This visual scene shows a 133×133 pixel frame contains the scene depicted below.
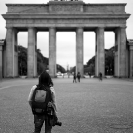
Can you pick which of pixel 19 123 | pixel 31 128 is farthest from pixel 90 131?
pixel 19 123

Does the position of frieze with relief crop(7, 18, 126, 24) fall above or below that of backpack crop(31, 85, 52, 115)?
above

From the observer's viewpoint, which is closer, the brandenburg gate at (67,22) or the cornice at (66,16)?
the cornice at (66,16)

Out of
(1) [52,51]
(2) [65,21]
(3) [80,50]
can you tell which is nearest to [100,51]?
(3) [80,50]

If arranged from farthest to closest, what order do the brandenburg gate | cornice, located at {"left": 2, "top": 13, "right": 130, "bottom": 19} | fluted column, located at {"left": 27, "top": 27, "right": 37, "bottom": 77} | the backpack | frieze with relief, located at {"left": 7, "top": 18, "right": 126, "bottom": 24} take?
fluted column, located at {"left": 27, "top": 27, "right": 37, "bottom": 77}
frieze with relief, located at {"left": 7, "top": 18, "right": 126, "bottom": 24}
the brandenburg gate
cornice, located at {"left": 2, "top": 13, "right": 130, "bottom": 19}
the backpack

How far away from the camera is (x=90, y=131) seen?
7852 mm

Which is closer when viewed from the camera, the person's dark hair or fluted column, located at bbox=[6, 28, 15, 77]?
the person's dark hair

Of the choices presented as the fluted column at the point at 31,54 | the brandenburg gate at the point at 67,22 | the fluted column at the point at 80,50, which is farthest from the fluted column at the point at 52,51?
the fluted column at the point at 80,50

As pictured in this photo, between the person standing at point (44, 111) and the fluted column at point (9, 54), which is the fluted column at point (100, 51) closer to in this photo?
the fluted column at point (9, 54)

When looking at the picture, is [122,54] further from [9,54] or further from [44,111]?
[44,111]

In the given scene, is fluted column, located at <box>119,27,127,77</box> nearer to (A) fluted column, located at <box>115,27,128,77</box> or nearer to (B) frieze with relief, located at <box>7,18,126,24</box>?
(A) fluted column, located at <box>115,27,128,77</box>

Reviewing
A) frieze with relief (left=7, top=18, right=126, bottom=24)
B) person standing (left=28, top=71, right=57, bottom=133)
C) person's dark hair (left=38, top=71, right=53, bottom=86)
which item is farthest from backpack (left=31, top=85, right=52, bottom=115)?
frieze with relief (left=7, top=18, right=126, bottom=24)

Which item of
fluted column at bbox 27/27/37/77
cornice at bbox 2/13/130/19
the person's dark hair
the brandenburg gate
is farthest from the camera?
fluted column at bbox 27/27/37/77

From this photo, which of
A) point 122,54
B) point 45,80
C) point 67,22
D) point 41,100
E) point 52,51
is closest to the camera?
point 41,100

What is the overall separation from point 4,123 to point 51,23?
53.4 metres
